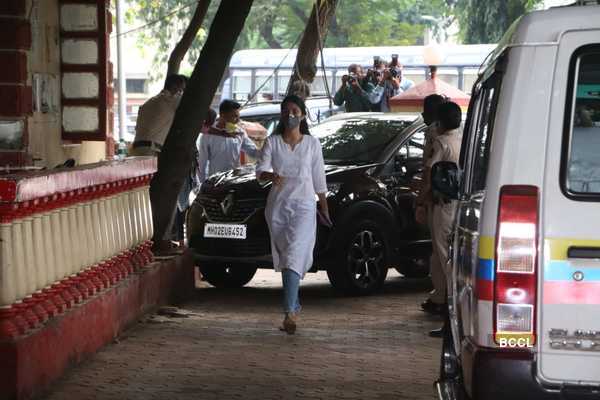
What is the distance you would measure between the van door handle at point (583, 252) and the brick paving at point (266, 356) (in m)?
3.32

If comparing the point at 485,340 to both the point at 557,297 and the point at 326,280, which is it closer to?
the point at 557,297

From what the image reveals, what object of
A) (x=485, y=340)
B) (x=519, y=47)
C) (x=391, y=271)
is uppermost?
(x=519, y=47)

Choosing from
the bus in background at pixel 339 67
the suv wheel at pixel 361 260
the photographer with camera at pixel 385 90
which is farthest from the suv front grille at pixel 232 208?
the bus in background at pixel 339 67

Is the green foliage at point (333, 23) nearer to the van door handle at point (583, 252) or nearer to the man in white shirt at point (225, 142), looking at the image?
the man in white shirt at point (225, 142)

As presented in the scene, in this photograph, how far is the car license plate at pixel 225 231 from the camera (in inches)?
495

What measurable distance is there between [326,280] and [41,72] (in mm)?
4401

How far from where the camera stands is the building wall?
11203 mm

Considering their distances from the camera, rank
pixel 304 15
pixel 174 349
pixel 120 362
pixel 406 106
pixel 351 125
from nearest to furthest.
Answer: pixel 120 362
pixel 174 349
pixel 351 125
pixel 406 106
pixel 304 15

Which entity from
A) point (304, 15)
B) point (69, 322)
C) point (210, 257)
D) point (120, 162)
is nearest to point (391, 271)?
point (210, 257)

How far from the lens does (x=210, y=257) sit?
511 inches

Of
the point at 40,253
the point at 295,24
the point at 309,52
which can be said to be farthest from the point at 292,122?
the point at 295,24

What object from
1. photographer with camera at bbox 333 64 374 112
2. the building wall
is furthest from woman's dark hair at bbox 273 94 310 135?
photographer with camera at bbox 333 64 374 112

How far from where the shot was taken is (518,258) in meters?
4.82

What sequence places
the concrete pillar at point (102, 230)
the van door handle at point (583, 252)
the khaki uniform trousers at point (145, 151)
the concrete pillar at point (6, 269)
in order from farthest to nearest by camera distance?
1. the khaki uniform trousers at point (145, 151)
2. the concrete pillar at point (102, 230)
3. the concrete pillar at point (6, 269)
4. the van door handle at point (583, 252)
